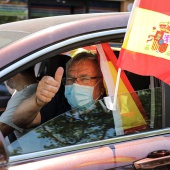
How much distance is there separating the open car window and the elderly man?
0.17m

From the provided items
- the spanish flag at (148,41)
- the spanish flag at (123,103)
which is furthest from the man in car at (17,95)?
the spanish flag at (148,41)

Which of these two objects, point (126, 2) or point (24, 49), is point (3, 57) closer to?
point (24, 49)

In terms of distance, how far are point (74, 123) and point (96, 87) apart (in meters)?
0.46

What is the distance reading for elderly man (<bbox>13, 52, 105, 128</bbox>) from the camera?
2395 mm

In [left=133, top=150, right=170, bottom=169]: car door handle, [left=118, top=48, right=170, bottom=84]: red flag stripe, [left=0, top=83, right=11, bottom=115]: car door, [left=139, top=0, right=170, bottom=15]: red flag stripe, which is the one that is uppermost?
[left=139, top=0, right=170, bottom=15]: red flag stripe

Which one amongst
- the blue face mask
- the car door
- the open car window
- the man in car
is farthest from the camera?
the car door

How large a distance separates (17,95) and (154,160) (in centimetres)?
95

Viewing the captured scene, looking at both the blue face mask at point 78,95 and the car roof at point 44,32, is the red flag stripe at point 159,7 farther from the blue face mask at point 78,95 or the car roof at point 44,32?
the blue face mask at point 78,95

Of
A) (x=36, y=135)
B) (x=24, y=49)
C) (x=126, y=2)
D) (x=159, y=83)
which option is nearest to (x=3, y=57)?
(x=24, y=49)

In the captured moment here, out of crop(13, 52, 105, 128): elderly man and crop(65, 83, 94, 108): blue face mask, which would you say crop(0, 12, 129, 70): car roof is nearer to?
crop(13, 52, 105, 128): elderly man

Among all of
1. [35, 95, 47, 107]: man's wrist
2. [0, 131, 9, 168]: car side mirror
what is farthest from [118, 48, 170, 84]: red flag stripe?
[0, 131, 9, 168]: car side mirror

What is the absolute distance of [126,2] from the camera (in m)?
12.4

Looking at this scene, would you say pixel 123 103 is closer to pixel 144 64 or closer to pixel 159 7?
pixel 144 64

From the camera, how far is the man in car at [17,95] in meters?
2.51
